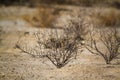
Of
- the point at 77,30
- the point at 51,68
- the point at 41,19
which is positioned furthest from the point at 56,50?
the point at 41,19

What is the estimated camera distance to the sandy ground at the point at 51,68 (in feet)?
18.3

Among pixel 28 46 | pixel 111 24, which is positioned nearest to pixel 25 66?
pixel 28 46

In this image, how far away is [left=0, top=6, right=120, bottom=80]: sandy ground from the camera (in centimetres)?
558

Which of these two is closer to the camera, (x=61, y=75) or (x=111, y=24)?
(x=61, y=75)

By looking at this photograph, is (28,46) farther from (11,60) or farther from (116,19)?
(116,19)

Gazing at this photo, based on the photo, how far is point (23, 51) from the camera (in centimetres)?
710

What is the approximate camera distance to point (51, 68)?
19.8ft

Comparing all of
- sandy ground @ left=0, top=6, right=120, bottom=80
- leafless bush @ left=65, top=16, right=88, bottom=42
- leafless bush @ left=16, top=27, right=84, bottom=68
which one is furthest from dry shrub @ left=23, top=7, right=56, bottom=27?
sandy ground @ left=0, top=6, right=120, bottom=80

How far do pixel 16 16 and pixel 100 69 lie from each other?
825 centimetres

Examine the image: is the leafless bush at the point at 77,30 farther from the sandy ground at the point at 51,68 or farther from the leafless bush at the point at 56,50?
the sandy ground at the point at 51,68

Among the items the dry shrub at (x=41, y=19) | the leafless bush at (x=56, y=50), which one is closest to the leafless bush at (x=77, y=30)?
the leafless bush at (x=56, y=50)

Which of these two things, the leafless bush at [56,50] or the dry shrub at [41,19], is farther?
the dry shrub at [41,19]

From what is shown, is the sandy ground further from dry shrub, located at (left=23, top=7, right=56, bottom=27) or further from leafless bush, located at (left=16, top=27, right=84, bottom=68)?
dry shrub, located at (left=23, top=7, right=56, bottom=27)

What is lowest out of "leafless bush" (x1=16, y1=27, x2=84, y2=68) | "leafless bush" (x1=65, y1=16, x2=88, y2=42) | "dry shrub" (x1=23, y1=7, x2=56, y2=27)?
"dry shrub" (x1=23, y1=7, x2=56, y2=27)
